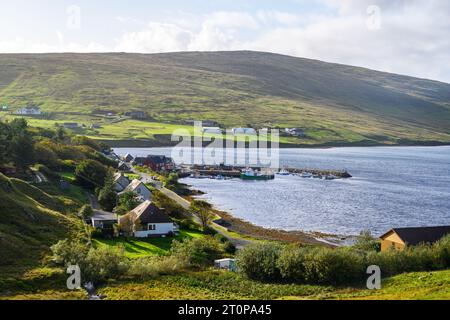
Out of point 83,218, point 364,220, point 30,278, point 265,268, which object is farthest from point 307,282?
point 364,220

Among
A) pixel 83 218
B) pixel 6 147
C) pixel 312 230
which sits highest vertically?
pixel 6 147

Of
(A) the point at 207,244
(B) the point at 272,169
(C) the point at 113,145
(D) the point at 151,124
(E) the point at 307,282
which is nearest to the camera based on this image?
(E) the point at 307,282

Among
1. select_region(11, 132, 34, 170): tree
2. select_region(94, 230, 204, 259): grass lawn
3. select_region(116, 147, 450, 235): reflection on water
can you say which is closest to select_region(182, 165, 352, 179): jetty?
select_region(116, 147, 450, 235): reflection on water

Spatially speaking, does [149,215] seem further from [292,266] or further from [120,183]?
[120,183]

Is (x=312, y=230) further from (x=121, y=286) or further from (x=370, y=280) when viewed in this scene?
(x=121, y=286)

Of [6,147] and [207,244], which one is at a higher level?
[6,147]

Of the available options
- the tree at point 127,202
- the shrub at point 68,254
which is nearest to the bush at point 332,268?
the shrub at point 68,254
